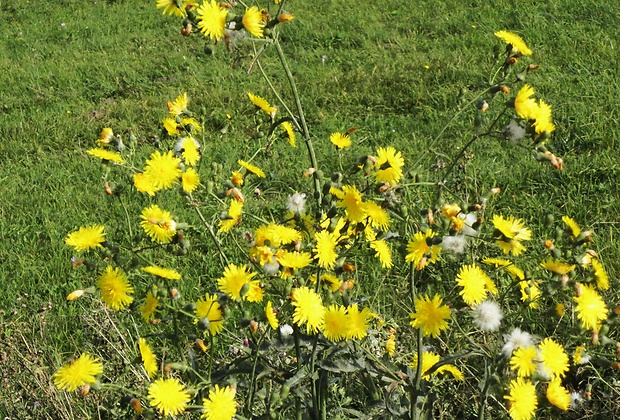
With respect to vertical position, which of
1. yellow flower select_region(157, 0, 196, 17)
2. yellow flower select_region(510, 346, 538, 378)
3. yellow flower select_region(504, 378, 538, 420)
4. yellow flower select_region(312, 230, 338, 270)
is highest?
yellow flower select_region(157, 0, 196, 17)

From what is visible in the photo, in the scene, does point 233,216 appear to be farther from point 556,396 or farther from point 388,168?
point 556,396

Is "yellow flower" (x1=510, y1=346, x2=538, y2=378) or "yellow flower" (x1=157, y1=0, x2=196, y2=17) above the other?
"yellow flower" (x1=157, y1=0, x2=196, y2=17)

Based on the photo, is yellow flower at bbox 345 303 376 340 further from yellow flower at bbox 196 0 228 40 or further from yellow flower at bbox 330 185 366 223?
yellow flower at bbox 196 0 228 40

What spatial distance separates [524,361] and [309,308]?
0.43 m

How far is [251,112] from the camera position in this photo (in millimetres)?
4789

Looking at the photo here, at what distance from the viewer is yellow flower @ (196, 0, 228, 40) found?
1305 mm

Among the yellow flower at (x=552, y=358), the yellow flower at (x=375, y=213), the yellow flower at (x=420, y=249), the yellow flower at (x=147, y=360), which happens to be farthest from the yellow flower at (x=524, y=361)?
the yellow flower at (x=147, y=360)

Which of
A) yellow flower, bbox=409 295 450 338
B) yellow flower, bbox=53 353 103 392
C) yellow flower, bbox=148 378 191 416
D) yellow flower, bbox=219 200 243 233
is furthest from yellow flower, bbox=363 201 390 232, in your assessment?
yellow flower, bbox=53 353 103 392

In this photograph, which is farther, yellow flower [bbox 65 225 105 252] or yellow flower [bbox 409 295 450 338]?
yellow flower [bbox 65 225 105 252]

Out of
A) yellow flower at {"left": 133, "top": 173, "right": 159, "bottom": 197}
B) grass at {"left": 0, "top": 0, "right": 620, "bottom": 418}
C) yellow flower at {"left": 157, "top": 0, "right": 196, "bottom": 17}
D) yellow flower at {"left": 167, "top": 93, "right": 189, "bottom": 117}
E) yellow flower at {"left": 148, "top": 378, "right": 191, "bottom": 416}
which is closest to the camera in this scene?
yellow flower at {"left": 148, "top": 378, "right": 191, "bottom": 416}

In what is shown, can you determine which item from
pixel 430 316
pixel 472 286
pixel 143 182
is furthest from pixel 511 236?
pixel 143 182

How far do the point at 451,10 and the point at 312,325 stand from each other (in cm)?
528

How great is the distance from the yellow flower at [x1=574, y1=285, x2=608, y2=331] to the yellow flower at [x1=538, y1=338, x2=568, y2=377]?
0.08 meters

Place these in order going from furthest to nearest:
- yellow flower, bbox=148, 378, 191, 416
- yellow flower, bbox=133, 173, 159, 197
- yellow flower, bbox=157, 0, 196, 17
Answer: yellow flower, bbox=133, 173, 159, 197 < yellow flower, bbox=157, 0, 196, 17 < yellow flower, bbox=148, 378, 191, 416
